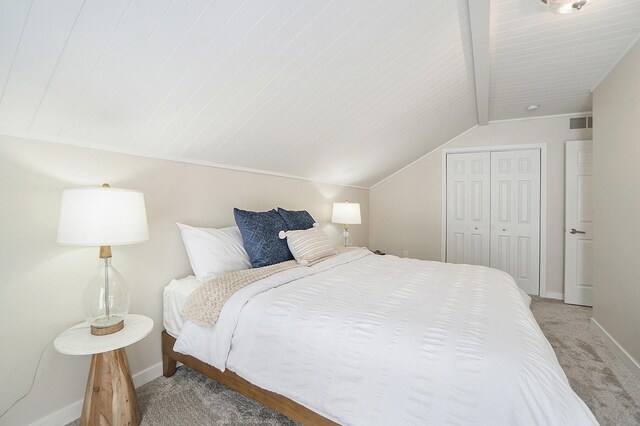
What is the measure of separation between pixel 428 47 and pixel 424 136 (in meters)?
1.80

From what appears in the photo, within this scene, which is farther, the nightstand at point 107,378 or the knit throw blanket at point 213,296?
the knit throw blanket at point 213,296

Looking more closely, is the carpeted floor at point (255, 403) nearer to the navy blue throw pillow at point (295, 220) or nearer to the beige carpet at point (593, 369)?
the beige carpet at point (593, 369)

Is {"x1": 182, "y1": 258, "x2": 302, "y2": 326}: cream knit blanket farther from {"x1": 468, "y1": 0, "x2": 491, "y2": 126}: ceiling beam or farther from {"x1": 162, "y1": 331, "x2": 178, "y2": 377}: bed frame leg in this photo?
{"x1": 468, "y1": 0, "x2": 491, "y2": 126}: ceiling beam

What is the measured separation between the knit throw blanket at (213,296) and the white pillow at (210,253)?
214mm

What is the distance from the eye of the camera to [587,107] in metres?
3.49

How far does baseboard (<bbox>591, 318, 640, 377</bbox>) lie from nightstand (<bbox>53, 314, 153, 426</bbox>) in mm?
3235

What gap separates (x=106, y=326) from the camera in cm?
146

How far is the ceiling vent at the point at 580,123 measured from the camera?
3.60 m

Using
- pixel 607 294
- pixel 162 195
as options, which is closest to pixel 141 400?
pixel 162 195

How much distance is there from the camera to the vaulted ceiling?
1.26 meters

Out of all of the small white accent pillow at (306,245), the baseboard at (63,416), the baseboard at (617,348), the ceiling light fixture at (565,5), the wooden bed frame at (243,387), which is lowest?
the baseboard at (617,348)

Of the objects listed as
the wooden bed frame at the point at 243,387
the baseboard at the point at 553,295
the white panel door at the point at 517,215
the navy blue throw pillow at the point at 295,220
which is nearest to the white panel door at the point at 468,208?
the white panel door at the point at 517,215

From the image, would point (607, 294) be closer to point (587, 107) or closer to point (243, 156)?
point (587, 107)

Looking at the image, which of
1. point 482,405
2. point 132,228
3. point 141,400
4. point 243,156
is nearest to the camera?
point 482,405
